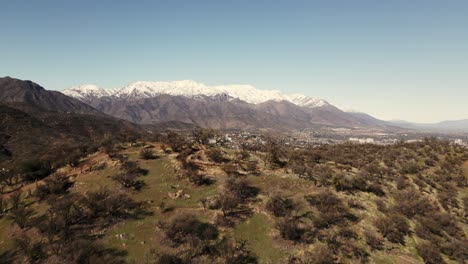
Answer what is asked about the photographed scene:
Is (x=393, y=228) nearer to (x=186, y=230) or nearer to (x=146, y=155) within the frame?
(x=186, y=230)

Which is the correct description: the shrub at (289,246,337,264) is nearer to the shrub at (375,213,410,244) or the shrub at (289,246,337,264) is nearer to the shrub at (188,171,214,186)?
the shrub at (375,213,410,244)

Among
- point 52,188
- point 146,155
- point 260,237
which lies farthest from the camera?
point 146,155

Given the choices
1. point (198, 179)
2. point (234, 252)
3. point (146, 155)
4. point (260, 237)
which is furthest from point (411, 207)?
point (146, 155)

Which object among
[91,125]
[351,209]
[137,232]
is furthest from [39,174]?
[91,125]

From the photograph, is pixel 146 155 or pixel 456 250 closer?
pixel 456 250

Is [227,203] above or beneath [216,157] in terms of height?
beneath

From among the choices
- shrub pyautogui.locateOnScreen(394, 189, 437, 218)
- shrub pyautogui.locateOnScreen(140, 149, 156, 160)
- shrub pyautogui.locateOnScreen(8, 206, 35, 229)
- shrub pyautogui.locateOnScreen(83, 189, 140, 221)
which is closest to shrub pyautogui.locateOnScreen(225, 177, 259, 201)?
shrub pyautogui.locateOnScreen(83, 189, 140, 221)

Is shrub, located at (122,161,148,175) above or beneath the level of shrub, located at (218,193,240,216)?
above
